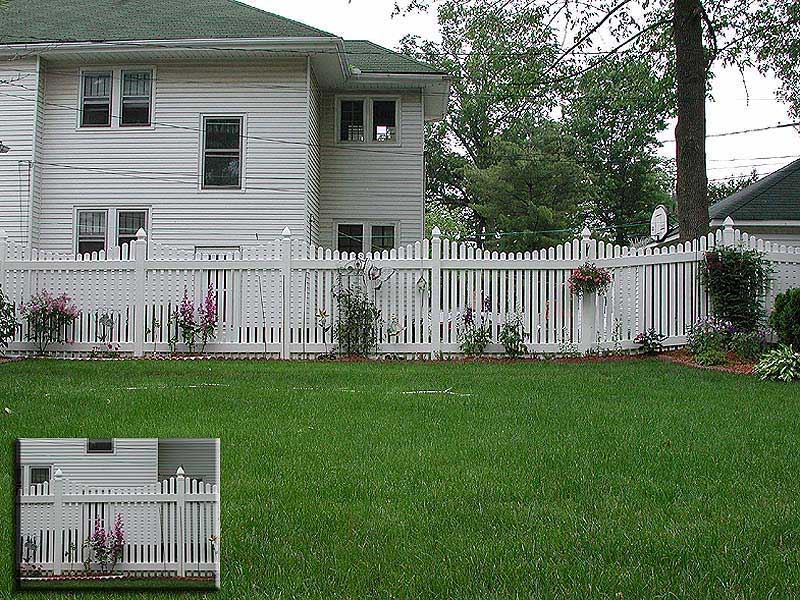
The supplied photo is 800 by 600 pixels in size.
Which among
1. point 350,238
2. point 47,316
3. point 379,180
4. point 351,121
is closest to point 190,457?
point 47,316

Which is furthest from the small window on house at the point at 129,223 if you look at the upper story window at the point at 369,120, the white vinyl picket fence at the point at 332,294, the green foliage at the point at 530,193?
the green foliage at the point at 530,193

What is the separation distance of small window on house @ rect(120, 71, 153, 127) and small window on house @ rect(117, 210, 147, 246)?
176 cm

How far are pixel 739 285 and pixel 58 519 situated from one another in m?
12.3

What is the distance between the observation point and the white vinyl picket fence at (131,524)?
188cm

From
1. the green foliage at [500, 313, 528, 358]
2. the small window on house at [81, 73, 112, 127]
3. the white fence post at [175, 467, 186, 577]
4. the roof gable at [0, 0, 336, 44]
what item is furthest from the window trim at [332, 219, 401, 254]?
the white fence post at [175, 467, 186, 577]

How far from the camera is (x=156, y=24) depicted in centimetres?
1939

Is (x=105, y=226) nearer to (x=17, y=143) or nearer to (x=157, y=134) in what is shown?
(x=157, y=134)

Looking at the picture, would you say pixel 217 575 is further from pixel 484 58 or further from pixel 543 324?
pixel 484 58

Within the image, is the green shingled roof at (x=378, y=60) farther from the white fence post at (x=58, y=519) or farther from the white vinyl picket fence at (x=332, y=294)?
the white fence post at (x=58, y=519)

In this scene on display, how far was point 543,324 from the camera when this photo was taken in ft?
46.4

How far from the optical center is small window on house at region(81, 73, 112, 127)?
19.1 m

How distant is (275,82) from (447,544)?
1625 centimetres

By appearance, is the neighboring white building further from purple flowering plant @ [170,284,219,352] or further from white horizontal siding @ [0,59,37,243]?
white horizontal siding @ [0,59,37,243]

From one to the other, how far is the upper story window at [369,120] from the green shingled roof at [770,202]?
7673 mm
